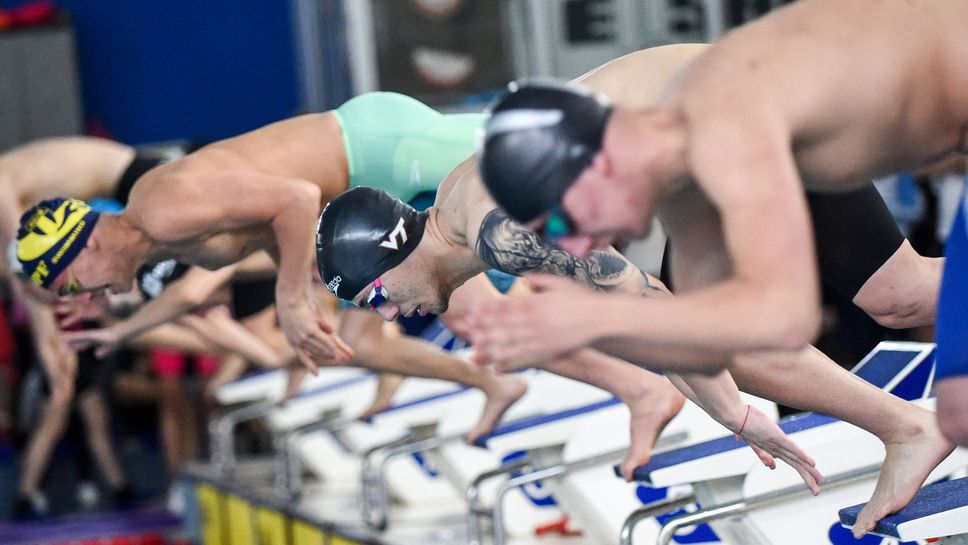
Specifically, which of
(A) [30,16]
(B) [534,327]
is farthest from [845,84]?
(A) [30,16]

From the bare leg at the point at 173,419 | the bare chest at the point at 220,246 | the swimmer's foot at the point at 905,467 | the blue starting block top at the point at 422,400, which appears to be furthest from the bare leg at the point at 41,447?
the swimmer's foot at the point at 905,467

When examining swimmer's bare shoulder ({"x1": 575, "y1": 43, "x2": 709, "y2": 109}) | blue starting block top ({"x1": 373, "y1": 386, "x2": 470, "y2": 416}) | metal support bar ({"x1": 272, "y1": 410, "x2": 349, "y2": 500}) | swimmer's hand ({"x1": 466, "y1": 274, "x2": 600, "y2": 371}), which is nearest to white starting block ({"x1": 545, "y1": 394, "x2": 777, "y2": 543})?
swimmer's bare shoulder ({"x1": 575, "y1": 43, "x2": 709, "y2": 109})

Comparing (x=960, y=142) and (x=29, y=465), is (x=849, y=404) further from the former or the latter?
(x=29, y=465)

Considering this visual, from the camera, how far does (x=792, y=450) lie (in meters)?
2.82

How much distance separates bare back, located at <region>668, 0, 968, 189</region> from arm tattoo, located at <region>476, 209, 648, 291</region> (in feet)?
2.45

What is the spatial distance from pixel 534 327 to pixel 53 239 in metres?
2.55

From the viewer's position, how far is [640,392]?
11.5ft

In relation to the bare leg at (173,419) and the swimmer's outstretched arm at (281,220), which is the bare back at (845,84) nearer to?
the swimmer's outstretched arm at (281,220)

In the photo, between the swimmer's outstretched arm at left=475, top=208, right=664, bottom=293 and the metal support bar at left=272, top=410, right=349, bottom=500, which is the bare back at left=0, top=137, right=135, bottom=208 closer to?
the metal support bar at left=272, top=410, right=349, bottom=500

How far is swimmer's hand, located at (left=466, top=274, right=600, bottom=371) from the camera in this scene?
180 cm

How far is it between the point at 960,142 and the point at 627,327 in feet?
2.32

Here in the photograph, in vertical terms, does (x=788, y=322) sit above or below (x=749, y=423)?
above

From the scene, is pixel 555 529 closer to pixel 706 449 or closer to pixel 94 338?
pixel 706 449

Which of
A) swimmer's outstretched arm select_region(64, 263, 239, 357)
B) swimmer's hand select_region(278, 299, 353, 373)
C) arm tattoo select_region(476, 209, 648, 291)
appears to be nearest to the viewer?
arm tattoo select_region(476, 209, 648, 291)
